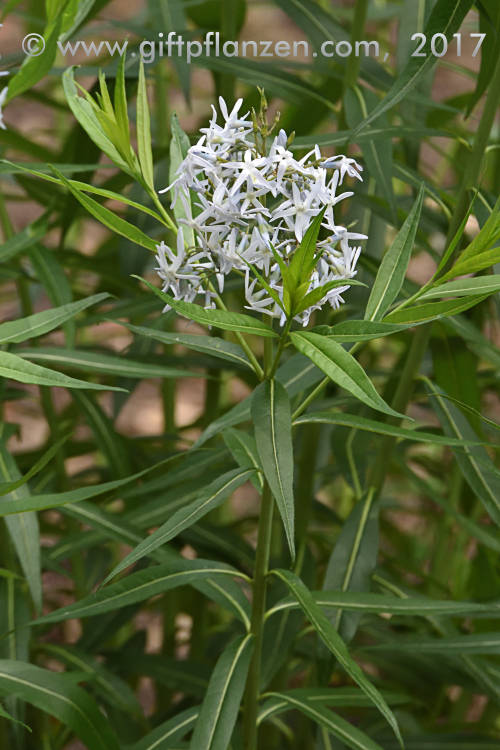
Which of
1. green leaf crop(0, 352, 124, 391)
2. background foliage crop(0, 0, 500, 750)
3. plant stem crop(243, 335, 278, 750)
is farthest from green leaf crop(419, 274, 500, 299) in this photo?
green leaf crop(0, 352, 124, 391)

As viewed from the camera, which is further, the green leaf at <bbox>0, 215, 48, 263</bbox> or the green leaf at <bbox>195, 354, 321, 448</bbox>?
the green leaf at <bbox>0, 215, 48, 263</bbox>

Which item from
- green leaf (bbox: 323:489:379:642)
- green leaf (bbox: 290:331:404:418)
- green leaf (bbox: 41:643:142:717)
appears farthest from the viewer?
green leaf (bbox: 41:643:142:717)

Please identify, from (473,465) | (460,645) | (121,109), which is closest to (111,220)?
(121,109)

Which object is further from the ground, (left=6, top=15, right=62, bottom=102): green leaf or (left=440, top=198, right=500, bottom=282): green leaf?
(left=6, top=15, right=62, bottom=102): green leaf

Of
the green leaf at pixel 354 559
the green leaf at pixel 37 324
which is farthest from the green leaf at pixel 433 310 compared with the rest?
the green leaf at pixel 354 559

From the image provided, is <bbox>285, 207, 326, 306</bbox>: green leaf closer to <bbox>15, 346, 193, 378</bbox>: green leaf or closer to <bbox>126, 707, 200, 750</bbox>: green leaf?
<bbox>15, 346, 193, 378</bbox>: green leaf

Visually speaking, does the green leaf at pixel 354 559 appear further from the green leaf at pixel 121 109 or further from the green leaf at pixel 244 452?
the green leaf at pixel 121 109
